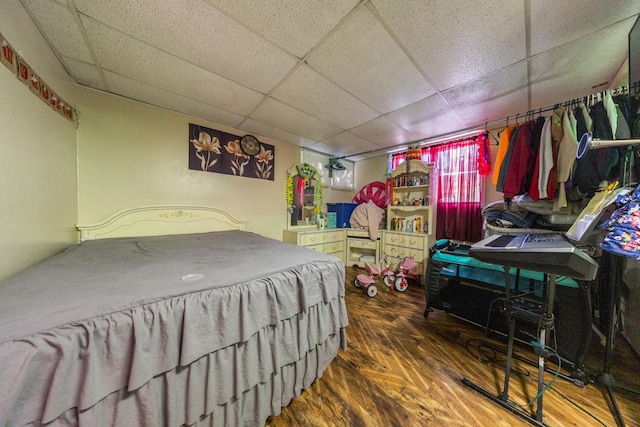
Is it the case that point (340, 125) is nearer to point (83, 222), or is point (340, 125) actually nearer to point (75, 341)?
point (75, 341)

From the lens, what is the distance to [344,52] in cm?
147

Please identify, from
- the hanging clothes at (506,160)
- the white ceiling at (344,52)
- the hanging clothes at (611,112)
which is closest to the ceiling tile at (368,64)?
the white ceiling at (344,52)

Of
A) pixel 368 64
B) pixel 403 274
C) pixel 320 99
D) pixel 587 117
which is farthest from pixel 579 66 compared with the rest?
pixel 403 274

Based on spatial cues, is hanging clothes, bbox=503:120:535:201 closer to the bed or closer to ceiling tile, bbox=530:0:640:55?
ceiling tile, bbox=530:0:640:55

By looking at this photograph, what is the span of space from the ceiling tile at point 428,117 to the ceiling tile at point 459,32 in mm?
482

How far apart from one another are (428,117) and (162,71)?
110 inches

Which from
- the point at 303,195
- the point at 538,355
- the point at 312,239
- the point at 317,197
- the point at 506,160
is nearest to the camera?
the point at 538,355

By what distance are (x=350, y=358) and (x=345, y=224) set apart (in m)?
2.57

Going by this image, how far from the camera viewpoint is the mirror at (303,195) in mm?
3592

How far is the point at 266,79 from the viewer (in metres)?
1.78

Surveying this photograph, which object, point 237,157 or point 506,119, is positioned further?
point 237,157

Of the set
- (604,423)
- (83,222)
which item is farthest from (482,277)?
(83,222)

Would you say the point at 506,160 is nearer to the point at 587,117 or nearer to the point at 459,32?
the point at 587,117

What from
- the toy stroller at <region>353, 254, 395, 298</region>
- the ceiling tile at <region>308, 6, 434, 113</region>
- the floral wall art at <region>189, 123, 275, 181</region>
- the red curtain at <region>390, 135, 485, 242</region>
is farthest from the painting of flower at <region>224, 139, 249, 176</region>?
the red curtain at <region>390, 135, 485, 242</region>
